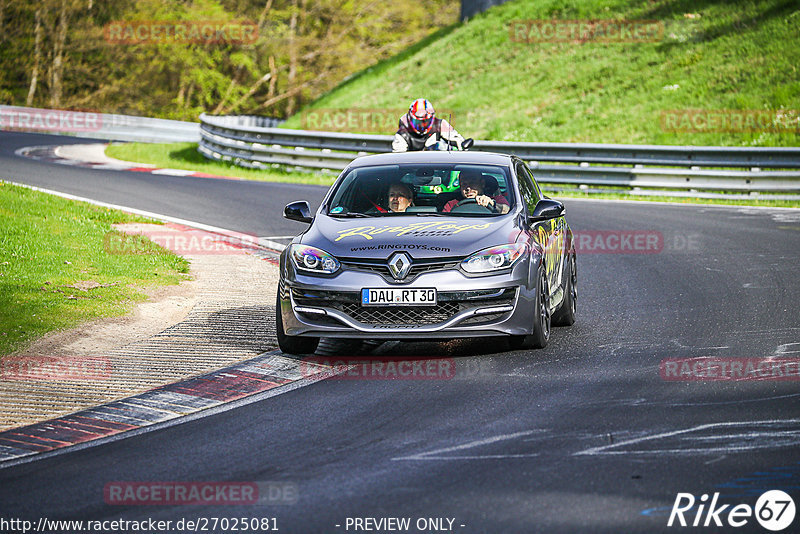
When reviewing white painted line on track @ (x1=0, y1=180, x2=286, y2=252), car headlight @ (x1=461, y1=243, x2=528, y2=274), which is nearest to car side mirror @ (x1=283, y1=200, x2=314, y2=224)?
car headlight @ (x1=461, y1=243, x2=528, y2=274)

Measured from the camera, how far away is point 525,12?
39.6 meters

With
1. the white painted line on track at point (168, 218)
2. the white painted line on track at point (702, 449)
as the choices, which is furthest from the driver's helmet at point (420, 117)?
the white painted line on track at point (702, 449)

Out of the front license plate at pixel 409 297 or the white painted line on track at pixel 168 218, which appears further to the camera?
the white painted line on track at pixel 168 218

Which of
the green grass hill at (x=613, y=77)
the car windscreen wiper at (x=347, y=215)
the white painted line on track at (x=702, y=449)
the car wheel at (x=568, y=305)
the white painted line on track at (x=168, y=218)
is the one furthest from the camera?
the green grass hill at (x=613, y=77)

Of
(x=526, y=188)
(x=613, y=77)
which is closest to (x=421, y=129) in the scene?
(x=526, y=188)

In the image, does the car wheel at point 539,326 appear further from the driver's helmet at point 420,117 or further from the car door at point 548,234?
the driver's helmet at point 420,117

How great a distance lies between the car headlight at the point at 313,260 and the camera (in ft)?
28.8

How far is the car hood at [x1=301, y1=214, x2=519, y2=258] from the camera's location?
28.5ft

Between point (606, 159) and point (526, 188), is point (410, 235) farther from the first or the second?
point (606, 159)

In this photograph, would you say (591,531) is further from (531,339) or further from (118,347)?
(118,347)

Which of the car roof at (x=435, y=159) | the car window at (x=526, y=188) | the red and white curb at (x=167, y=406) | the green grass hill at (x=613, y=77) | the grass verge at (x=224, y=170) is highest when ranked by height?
the green grass hill at (x=613, y=77)

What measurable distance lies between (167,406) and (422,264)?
7.26 feet

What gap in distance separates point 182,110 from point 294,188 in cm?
3820

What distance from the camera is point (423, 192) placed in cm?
988
